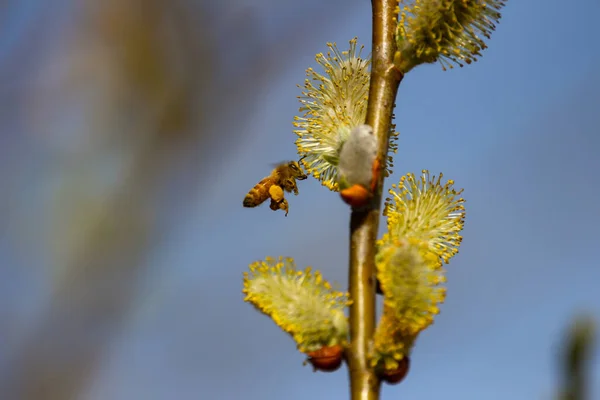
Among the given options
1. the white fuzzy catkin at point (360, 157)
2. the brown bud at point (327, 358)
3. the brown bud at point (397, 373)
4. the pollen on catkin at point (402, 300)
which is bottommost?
the brown bud at point (397, 373)

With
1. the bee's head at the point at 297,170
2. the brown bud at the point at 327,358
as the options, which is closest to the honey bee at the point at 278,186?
the bee's head at the point at 297,170

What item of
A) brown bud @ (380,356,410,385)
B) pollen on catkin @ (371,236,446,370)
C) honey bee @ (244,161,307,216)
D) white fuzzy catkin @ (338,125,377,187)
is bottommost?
brown bud @ (380,356,410,385)

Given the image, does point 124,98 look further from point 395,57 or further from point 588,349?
point 588,349

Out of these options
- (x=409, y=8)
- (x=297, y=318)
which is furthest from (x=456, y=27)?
(x=297, y=318)

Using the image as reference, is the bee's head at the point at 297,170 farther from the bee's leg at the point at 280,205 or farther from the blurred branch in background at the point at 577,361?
the blurred branch in background at the point at 577,361

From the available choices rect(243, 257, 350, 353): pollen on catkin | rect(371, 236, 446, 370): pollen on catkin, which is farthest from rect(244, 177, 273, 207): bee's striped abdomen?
rect(371, 236, 446, 370): pollen on catkin

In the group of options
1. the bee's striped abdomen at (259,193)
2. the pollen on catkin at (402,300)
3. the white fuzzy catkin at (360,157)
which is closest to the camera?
the pollen on catkin at (402,300)

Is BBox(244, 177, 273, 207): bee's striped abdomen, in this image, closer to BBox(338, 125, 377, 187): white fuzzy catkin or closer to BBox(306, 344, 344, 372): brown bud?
BBox(338, 125, 377, 187): white fuzzy catkin
